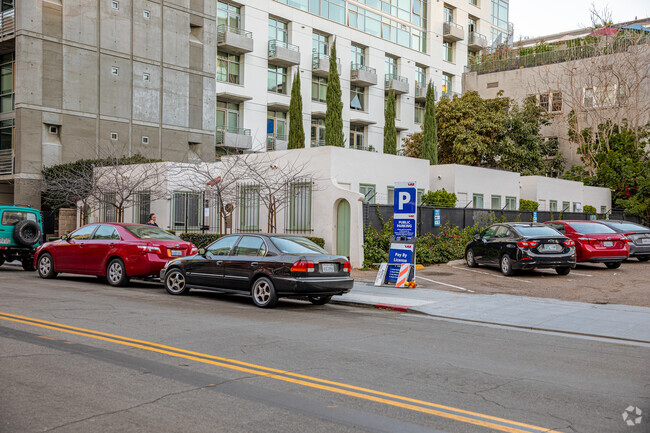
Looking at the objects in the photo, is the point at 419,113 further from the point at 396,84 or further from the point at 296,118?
the point at 296,118

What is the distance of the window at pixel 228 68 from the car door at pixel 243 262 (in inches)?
1131

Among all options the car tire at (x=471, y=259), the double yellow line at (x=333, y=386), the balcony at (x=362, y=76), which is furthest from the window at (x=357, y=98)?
the double yellow line at (x=333, y=386)

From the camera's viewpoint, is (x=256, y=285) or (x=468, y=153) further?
(x=468, y=153)

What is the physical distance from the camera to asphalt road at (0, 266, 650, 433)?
5.08m

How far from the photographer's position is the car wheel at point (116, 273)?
15305mm

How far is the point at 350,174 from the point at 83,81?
1889 centimetres

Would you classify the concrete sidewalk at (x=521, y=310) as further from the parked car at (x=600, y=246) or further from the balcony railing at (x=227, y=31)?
the balcony railing at (x=227, y=31)

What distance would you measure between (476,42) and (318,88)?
69.9 ft

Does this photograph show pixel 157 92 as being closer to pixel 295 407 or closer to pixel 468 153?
pixel 468 153

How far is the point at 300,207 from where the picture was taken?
22.0m

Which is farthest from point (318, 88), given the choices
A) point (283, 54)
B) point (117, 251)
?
point (117, 251)

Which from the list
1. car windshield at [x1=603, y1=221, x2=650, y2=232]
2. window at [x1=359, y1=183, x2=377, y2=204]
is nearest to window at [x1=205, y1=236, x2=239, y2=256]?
window at [x1=359, y1=183, x2=377, y2=204]

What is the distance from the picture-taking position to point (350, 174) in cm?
2231

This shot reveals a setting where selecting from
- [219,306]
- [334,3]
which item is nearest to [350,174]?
[219,306]
